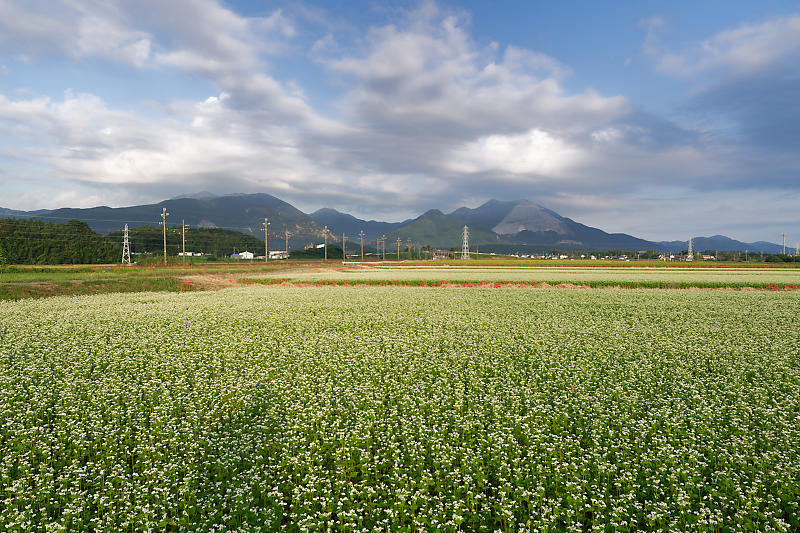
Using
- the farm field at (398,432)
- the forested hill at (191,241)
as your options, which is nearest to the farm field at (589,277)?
the farm field at (398,432)

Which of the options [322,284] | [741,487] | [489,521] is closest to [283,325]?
[489,521]

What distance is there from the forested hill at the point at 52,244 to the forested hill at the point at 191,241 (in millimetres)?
13933

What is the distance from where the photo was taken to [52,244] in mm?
98875

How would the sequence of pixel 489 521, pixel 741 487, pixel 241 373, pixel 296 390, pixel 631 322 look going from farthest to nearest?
pixel 631 322
pixel 241 373
pixel 296 390
pixel 741 487
pixel 489 521

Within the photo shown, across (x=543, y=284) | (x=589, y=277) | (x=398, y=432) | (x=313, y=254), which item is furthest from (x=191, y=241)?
(x=398, y=432)

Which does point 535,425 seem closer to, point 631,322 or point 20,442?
point 20,442

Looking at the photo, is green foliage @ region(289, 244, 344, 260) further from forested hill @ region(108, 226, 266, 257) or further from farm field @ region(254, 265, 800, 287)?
farm field @ region(254, 265, 800, 287)

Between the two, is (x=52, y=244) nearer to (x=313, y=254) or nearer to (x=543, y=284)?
(x=313, y=254)

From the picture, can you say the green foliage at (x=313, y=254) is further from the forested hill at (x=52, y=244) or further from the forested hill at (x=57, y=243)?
the forested hill at (x=52, y=244)

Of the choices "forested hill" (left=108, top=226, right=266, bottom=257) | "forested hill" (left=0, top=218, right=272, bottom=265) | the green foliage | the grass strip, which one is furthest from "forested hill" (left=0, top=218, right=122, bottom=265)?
the grass strip

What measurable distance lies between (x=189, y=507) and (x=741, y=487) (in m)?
8.19

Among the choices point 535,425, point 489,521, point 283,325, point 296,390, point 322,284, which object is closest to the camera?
point 489,521

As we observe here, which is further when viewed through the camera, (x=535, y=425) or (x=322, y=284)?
(x=322, y=284)

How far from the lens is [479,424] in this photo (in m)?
8.34
